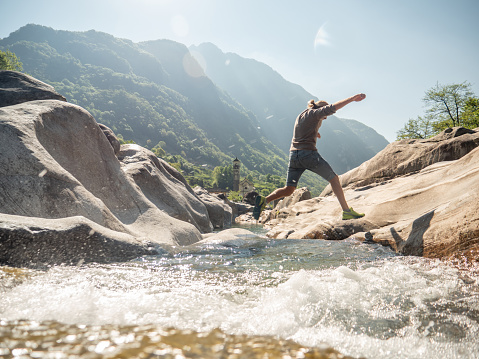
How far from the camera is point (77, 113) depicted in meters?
6.32

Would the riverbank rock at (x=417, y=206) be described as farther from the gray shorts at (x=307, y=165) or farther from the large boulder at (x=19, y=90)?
the large boulder at (x=19, y=90)

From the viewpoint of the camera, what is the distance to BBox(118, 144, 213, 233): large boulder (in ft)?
24.7

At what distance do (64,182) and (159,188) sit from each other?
362cm

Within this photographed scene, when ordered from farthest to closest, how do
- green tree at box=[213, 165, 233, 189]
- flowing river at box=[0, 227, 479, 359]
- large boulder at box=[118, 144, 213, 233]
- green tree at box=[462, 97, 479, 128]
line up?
green tree at box=[213, 165, 233, 189], green tree at box=[462, 97, 479, 128], large boulder at box=[118, 144, 213, 233], flowing river at box=[0, 227, 479, 359]

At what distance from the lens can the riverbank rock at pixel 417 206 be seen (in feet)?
11.5

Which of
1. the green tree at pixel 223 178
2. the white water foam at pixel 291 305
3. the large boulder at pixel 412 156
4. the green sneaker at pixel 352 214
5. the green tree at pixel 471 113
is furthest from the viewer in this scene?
the green tree at pixel 223 178

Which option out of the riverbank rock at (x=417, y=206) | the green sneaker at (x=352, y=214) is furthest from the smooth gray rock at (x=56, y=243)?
the green sneaker at (x=352, y=214)

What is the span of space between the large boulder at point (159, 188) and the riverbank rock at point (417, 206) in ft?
9.01

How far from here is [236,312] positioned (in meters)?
1.88

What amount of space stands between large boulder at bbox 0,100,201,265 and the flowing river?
3.11ft

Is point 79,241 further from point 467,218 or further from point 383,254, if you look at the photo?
point 467,218

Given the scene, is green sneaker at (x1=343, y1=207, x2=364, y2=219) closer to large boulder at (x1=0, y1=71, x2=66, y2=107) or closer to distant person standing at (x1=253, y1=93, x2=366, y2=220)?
distant person standing at (x1=253, y1=93, x2=366, y2=220)

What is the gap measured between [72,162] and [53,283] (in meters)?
4.00

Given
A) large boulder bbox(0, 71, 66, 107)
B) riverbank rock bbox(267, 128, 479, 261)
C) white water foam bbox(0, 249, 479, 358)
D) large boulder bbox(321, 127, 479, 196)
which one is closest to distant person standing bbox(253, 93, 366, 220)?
riverbank rock bbox(267, 128, 479, 261)
